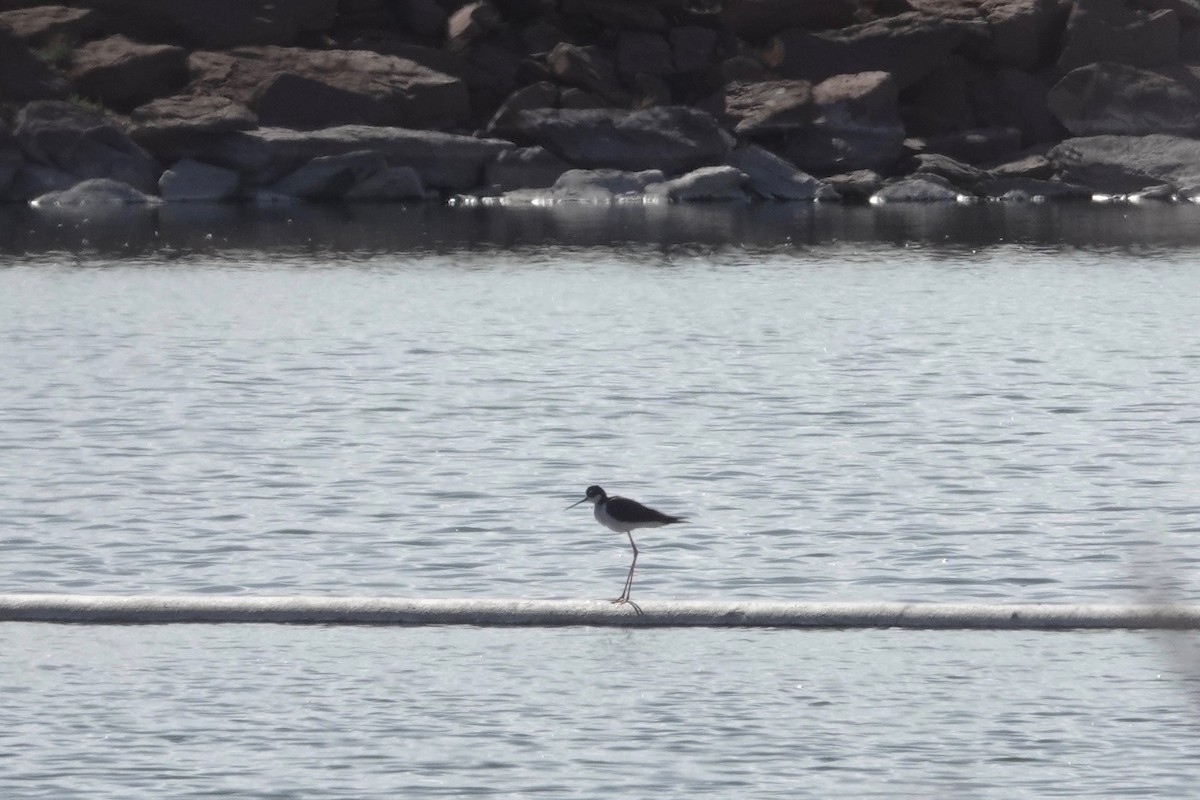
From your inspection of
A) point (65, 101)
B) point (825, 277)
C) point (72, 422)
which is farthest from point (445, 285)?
point (65, 101)

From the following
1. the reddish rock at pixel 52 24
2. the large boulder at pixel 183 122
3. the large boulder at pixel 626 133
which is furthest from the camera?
the reddish rock at pixel 52 24

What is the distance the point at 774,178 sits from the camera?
201ft

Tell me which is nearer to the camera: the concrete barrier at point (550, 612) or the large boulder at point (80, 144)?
the concrete barrier at point (550, 612)

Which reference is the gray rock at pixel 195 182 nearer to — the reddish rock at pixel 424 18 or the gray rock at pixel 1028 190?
the reddish rock at pixel 424 18

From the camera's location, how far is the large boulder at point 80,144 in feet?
188

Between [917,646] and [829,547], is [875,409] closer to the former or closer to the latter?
[829,547]

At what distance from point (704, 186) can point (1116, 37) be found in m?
15.9

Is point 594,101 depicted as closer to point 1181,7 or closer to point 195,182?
point 195,182

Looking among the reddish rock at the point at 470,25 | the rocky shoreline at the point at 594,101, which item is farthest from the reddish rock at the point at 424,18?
the reddish rock at the point at 470,25

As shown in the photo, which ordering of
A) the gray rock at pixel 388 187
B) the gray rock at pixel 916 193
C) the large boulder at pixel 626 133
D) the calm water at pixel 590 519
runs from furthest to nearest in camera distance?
the gray rock at pixel 916 193
the large boulder at pixel 626 133
the gray rock at pixel 388 187
the calm water at pixel 590 519

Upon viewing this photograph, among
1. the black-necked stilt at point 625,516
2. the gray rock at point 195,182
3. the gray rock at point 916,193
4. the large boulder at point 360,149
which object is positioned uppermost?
the large boulder at point 360,149

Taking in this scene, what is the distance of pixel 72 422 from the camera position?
67.2 ft

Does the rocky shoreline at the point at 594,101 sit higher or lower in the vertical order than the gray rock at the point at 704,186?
higher

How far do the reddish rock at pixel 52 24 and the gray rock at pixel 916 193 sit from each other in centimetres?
2346
